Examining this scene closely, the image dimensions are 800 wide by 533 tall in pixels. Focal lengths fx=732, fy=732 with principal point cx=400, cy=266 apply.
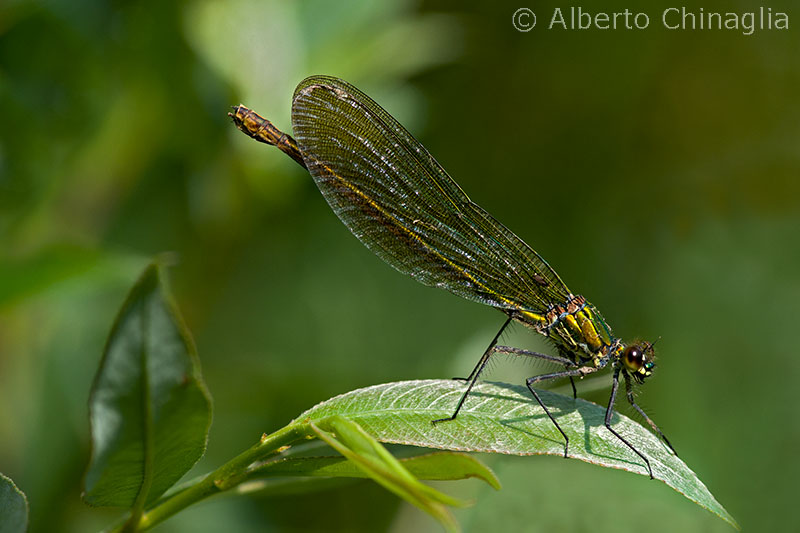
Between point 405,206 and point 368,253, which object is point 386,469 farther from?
point 368,253

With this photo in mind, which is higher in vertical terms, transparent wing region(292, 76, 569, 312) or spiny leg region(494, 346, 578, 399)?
transparent wing region(292, 76, 569, 312)

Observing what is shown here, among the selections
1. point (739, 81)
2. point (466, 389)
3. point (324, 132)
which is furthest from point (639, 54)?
point (466, 389)

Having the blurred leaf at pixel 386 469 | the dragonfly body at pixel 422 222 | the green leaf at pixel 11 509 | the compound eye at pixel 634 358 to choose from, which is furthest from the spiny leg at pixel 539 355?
the green leaf at pixel 11 509

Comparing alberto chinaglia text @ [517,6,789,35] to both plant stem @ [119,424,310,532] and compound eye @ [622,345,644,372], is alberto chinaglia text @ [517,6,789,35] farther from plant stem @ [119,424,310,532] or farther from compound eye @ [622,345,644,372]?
plant stem @ [119,424,310,532]

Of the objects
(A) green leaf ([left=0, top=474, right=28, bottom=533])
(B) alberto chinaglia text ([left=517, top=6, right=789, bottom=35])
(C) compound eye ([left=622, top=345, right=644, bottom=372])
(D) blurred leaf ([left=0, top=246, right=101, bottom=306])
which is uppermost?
(B) alberto chinaglia text ([left=517, top=6, right=789, bottom=35])

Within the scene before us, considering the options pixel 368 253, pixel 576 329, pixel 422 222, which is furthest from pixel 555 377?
pixel 368 253

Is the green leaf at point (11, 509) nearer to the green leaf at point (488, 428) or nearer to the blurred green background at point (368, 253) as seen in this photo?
the green leaf at point (488, 428)

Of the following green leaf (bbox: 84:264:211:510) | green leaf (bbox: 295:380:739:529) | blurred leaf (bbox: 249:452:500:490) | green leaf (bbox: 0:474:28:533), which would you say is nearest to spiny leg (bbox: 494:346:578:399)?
green leaf (bbox: 295:380:739:529)

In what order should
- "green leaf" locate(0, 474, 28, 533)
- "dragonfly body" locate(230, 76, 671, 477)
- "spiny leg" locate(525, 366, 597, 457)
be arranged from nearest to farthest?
"green leaf" locate(0, 474, 28, 533) < "spiny leg" locate(525, 366, 597, 457) < "dragonfly body" locate(230, 76, 671, 477)
